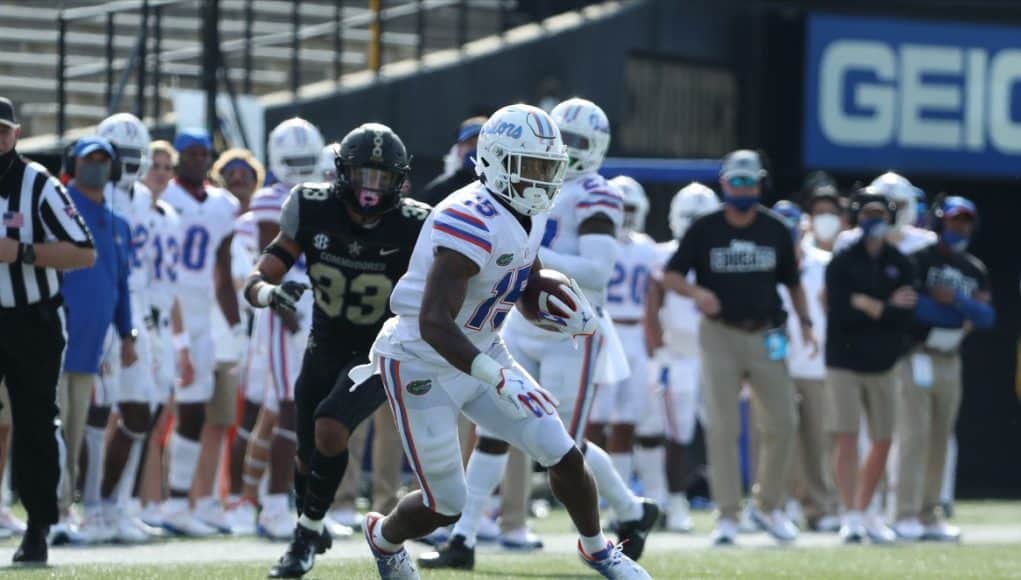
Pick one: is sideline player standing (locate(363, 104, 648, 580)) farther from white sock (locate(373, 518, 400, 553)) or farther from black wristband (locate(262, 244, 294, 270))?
black wristband (locate(262, 244, 294, 270))

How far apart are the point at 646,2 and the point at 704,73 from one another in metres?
0.91

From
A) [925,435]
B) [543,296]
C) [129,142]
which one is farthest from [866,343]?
[543,296]

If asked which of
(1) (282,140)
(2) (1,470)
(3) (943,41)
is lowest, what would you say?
(2) (1,470)

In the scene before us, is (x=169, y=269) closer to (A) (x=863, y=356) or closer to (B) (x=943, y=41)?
(A) (x=863, y=356)

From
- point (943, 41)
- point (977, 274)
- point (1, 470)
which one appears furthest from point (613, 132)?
point (1, 470)

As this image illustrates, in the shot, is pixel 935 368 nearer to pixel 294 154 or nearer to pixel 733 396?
pixel 733 396

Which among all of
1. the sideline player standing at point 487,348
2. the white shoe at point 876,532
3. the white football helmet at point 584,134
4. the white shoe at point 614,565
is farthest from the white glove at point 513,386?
the white shoe at point 876,532

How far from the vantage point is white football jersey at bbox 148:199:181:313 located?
1143cm

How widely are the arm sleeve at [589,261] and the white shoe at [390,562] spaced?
6.51 feet

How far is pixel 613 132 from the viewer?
691 inches

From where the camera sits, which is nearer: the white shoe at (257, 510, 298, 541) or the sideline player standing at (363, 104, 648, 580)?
the sideline player standing at (363, 104, 648, 580)

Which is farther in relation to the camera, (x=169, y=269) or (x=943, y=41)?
(x=943, y=41)

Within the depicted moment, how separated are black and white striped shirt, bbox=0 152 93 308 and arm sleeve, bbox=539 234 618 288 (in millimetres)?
2014

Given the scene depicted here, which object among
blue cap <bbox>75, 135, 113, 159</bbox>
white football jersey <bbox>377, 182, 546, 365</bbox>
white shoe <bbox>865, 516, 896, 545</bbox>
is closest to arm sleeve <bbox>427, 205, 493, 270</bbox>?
white football jersey <bbox>377, 182, 546, 365</bbox>
